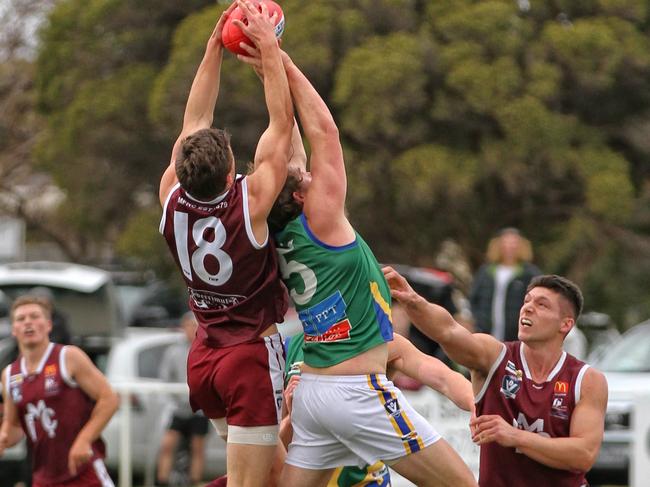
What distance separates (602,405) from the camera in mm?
6945

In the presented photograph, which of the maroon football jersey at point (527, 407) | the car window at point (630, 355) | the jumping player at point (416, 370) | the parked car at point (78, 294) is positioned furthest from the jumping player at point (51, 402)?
the car window at point (630, 355)

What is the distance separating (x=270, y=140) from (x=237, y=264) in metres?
0.58

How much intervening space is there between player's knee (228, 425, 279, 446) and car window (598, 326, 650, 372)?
779 centimetres

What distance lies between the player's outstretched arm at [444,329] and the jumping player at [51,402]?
9.04ft

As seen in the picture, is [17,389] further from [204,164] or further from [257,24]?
[257,24]

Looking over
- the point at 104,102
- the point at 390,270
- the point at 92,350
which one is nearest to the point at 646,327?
the point at 92,350

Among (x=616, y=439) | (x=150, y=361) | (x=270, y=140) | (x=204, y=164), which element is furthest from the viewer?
(x=150, y=361)

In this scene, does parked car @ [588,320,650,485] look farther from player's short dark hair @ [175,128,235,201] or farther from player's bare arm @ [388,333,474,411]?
player's short dark hair @ [175,128,235,201]

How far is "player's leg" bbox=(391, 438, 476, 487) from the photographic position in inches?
259

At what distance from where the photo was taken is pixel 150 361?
14.1 metres

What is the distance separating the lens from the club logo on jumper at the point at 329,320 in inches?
259

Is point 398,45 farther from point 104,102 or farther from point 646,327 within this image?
point 646,327

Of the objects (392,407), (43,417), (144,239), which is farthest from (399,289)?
(144,239)

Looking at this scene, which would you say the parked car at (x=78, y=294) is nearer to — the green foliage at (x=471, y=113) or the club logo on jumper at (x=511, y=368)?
the green foliage at (x=471, y=113)
